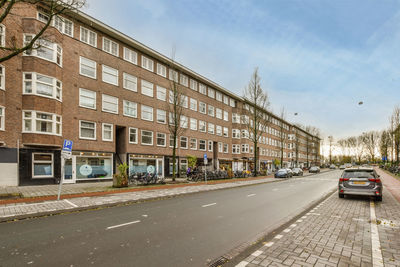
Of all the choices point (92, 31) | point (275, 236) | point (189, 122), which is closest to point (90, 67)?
point (92, 31)

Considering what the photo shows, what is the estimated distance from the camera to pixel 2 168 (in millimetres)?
16234

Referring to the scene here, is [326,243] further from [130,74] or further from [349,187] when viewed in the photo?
[130,74]

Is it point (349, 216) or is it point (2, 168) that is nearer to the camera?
point (349, 216)

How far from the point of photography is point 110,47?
24.6 metres

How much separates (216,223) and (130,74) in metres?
23.2

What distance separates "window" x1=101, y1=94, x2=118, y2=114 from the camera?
23469mm

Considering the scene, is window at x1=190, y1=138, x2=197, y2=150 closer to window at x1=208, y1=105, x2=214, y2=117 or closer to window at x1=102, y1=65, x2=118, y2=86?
window at x1=208, y1=105, x2=214, y2=117

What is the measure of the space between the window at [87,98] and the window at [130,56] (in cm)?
632

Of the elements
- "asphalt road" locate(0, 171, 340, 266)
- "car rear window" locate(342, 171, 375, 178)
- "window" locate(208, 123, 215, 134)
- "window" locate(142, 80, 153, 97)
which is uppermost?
"window" locate(142, 80, 153, 97)

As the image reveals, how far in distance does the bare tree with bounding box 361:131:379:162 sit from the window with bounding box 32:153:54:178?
93415mm

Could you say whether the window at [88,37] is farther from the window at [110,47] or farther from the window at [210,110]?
the window at [210,110]

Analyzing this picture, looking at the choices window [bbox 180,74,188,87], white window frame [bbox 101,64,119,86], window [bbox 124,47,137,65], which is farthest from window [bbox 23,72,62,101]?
window [bbox 180,74,188,87]

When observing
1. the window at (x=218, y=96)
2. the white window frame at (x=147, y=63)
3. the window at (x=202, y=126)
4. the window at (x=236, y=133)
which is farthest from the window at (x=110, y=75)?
the window at (x=236, y=133)

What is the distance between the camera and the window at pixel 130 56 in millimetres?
26206
